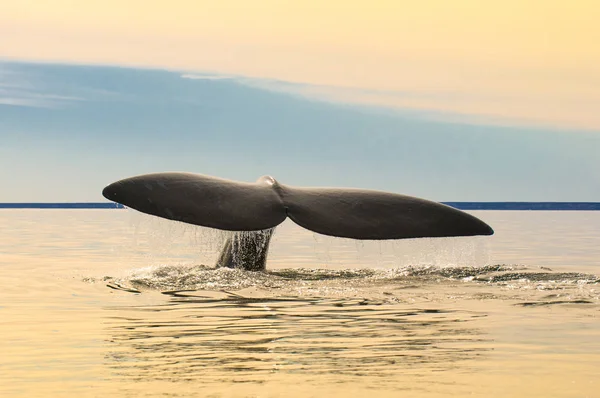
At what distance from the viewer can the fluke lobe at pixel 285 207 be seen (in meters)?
10.3

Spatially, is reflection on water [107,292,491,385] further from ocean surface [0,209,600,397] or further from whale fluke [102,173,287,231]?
whale fluke [102,173,287,231]

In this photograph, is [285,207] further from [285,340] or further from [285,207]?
[285,340]

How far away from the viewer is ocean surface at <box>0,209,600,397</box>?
6.49m

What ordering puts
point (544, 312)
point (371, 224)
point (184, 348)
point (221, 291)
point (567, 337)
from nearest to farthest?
point (184, 348) < point (567, 337) < point (544, 312) < point (371, 224) < point (221, 291)

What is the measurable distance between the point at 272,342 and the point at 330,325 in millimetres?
1077

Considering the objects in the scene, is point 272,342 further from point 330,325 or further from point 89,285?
point 89,285

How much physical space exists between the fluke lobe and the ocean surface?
0.25 metres

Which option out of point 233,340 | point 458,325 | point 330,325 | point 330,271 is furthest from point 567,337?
point 330,271

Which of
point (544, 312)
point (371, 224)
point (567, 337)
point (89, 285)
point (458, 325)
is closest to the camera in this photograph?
point (567, 337)

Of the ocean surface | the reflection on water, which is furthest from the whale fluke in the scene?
the reflection on water

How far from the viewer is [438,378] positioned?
261 inches

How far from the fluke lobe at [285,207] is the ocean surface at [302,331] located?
253mm

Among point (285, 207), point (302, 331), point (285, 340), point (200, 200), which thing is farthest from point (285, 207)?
point (285, 340)

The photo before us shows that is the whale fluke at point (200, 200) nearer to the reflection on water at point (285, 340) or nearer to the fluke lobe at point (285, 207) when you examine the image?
the fluke lobe at point (285, 207)
